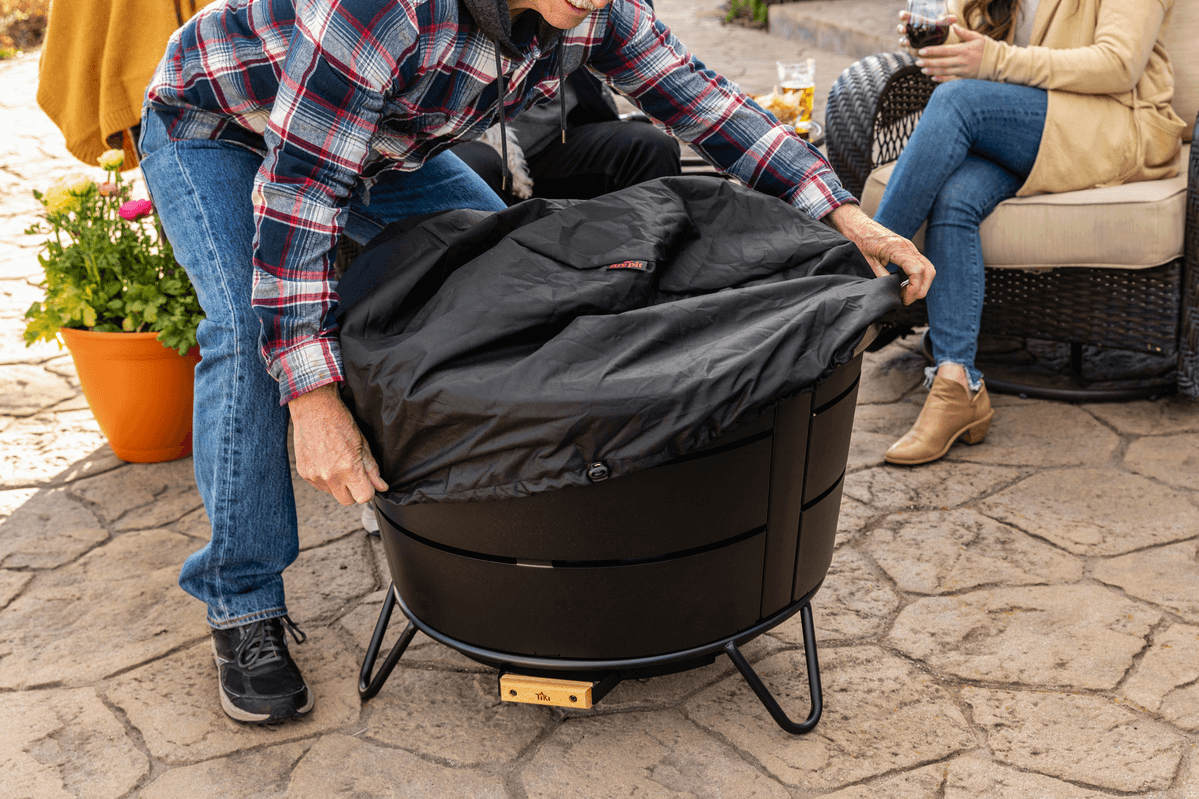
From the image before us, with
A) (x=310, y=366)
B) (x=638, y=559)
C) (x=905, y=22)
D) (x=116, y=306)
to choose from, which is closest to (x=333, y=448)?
(x=310, y=366)

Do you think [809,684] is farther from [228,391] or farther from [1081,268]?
[1081,268]

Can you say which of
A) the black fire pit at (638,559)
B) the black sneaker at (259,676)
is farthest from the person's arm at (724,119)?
the black sneaker at (259,676)

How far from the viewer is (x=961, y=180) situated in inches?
96.2

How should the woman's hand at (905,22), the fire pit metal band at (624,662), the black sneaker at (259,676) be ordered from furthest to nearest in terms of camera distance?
1. the woman's hand at (905,22)
2. the black sneaker at (259,676)
3. the fire pit metal band at (624,662)

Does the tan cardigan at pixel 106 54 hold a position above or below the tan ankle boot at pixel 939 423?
above

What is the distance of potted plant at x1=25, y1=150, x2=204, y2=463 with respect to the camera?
2.38 metres

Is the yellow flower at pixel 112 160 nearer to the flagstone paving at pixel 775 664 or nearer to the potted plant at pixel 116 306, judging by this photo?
the potted plant at pixel 116 306

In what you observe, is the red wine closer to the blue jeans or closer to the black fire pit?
the black fire pit

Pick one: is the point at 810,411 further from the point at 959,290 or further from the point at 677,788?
the point at 959,290

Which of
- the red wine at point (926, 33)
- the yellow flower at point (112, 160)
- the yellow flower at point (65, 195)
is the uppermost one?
the red wine at point (926, 33)

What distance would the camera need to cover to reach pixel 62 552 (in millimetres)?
2252

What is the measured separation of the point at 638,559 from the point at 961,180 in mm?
1536

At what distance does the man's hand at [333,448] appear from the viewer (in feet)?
4.50

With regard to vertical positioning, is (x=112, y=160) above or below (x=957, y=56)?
below
